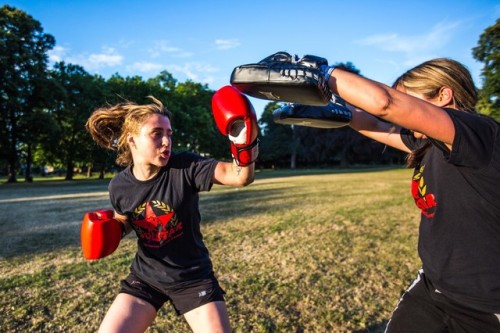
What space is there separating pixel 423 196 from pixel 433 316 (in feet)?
2.30

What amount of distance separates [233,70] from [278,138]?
6017cm

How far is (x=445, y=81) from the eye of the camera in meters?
1.89

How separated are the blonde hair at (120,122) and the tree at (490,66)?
6.73 metres

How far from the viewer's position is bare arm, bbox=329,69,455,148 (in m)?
1.38

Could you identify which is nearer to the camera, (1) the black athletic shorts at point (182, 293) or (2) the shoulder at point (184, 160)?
(1) the black athletic shorts at point (182, 293)

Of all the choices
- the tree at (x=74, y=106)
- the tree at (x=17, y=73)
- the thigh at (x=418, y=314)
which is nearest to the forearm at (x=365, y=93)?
the thigh at (x=418, y=314)

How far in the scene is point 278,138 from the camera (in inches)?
2421

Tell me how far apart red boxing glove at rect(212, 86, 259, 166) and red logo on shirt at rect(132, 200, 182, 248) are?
67 centimetres

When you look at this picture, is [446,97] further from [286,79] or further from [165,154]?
[165,154]

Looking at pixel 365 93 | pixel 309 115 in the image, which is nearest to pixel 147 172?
pixel 309 115

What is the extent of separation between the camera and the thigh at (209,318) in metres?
2.19

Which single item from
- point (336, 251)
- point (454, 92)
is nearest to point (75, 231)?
point (336, 251)

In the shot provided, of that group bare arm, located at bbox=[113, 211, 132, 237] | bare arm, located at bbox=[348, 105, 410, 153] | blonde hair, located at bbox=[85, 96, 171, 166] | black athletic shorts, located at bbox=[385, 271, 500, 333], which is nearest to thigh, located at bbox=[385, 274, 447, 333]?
black athletic shorts, located at bbox=[385, 271, 500, 333]

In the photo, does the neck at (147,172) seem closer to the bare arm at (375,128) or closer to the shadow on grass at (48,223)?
the bare arm at (375,128)
